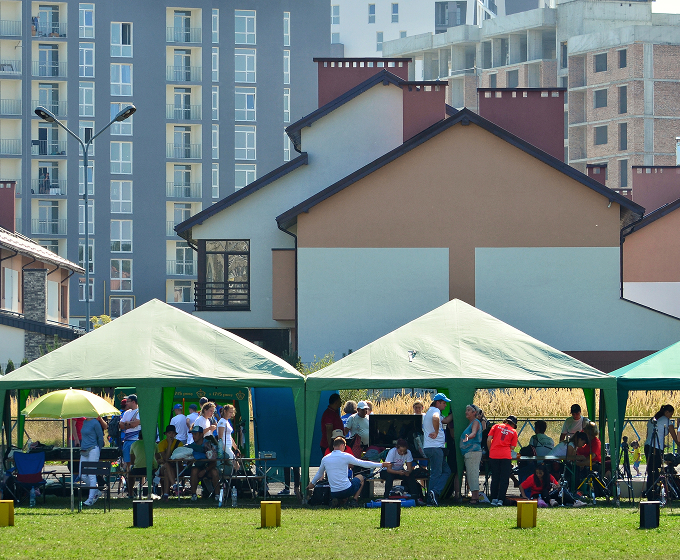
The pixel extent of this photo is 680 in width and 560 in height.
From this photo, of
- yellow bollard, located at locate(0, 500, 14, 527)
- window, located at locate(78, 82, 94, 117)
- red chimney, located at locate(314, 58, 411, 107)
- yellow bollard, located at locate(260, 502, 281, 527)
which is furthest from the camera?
window, located at locate(78, 82, 94, 117)

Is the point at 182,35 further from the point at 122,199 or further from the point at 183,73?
the point at 122,199

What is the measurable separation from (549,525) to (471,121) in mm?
24123

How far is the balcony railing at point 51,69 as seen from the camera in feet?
Answer: 266

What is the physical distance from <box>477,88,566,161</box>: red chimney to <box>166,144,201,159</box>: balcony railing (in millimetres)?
42810

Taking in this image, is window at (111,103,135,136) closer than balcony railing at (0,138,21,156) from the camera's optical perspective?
No

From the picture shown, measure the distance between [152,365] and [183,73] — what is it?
66592 millimetres

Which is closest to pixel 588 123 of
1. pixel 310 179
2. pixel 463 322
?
pixel 310 179

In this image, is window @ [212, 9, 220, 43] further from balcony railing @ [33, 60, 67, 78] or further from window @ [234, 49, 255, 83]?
balcony railing @ [33, 60, 67, 78]

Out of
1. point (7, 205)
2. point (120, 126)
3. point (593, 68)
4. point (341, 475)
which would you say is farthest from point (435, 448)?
point (593, 68)

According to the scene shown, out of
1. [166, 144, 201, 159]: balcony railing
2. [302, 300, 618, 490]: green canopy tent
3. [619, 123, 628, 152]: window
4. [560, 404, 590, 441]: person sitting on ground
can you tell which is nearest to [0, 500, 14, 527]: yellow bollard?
[302, 300, 618, 490]: green canopy tent

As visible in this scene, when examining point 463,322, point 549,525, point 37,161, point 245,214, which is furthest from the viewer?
point 37,161

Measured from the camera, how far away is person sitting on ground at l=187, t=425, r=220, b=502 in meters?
19.1

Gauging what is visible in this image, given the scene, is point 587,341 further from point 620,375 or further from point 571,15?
point 571,15

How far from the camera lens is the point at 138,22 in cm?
8206
